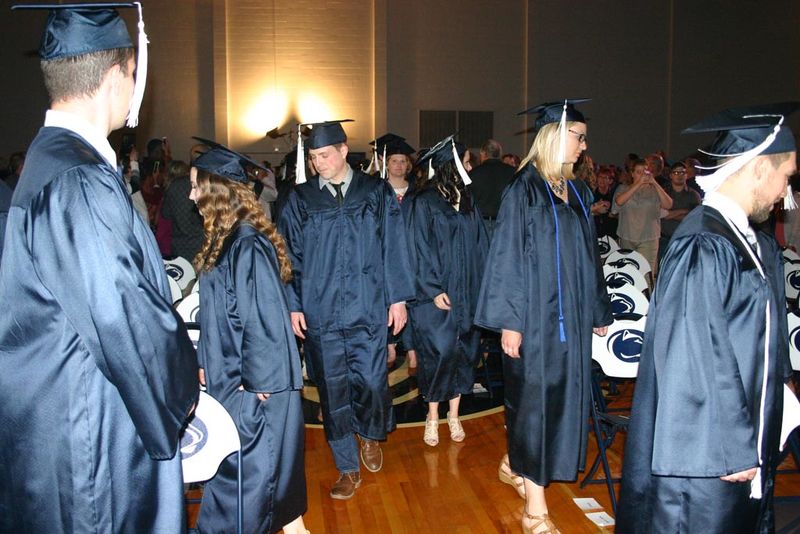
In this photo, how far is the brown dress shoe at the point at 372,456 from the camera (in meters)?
4.46

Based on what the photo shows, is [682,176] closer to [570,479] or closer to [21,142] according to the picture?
[570,479]

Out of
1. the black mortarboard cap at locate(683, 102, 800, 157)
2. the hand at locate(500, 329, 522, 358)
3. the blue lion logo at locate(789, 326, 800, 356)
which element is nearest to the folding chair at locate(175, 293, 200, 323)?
the hand at locate(500, 329, 522, 358)

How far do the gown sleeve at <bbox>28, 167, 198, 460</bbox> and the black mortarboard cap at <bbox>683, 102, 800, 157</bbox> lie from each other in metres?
1.71

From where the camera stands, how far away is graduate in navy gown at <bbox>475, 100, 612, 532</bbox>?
3357 mm

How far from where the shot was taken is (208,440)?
8.13ft

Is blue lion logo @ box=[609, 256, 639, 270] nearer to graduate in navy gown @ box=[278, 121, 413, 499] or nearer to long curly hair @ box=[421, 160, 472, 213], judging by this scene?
long curly hair @ box=[421, 160, 472, 213]

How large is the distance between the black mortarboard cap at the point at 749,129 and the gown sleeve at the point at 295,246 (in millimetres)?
2375

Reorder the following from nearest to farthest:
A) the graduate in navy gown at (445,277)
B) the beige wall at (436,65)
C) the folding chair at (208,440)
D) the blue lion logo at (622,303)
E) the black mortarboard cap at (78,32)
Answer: the black mortarboard cap at (78,32) < the folding chair at (208,440) < the blue lion logo at (622,303) < the graduate in navy gown at (445,277) < the beige wall at (436,65)

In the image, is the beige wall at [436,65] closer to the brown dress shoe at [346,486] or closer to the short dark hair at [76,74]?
the brown dress shoe at [346,486]

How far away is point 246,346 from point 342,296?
1.20 metres

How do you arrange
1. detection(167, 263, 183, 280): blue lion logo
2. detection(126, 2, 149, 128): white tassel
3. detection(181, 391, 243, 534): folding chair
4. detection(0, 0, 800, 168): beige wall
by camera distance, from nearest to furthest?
detection(126, 2, 149, 128): white tassel
detection(181, 391, 243, 534): folding chair
detection(167, 263, 183, 280): blue lion logo
detection(0, 0, 800, 168): beige wall

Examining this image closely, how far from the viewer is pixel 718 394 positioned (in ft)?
7.14

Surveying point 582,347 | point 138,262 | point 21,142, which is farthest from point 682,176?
point 21,142

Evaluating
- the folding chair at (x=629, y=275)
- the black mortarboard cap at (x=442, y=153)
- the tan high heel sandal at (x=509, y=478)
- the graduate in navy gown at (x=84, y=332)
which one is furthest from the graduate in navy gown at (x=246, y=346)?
the folding chair at (x=629, y=275)
